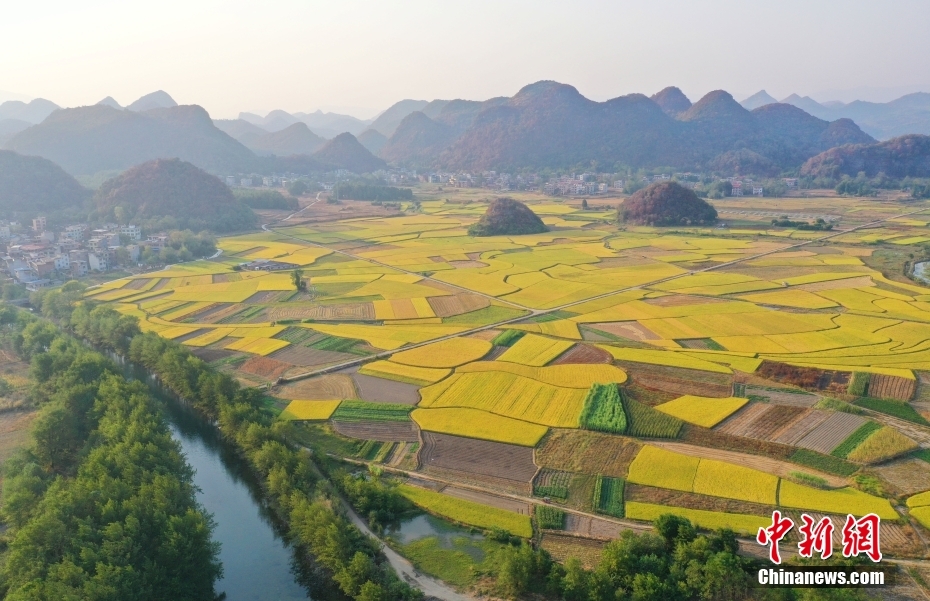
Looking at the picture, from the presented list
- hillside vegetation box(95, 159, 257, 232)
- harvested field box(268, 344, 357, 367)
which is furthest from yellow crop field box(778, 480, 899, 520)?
hillside vegetation box(95, 159, 257, 232)

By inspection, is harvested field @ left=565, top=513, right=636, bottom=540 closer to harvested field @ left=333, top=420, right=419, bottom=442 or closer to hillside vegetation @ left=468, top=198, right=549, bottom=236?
harvested field @ left=333, top=420, right=419, bottom=442

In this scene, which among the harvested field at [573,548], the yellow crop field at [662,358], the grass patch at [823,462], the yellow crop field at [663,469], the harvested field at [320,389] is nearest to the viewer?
the harvested field at [573,548]

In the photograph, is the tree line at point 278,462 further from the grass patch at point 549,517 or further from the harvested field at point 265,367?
the grass patch at point 549,517

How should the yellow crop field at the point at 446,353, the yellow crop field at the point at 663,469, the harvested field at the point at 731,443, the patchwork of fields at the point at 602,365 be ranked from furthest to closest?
the yellow crop field at the point at 446,353 → the harvested field at the point at 731,443 → the patchwork of fields at the point at 602,365 → the yellow crop field at the point at 663,469

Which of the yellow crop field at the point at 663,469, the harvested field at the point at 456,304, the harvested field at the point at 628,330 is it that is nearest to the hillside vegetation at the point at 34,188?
the harvested field at the point at 456,304

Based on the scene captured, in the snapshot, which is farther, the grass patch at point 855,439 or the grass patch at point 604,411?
the grass patch at point 604,411

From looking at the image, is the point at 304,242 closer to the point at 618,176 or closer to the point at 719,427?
the point at 719,427

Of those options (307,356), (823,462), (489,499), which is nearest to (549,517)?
(489,499)

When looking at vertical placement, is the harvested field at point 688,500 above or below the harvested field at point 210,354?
below
